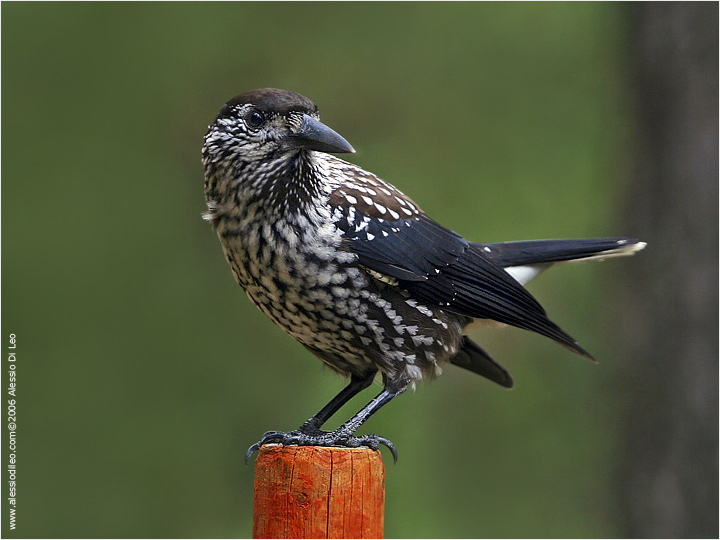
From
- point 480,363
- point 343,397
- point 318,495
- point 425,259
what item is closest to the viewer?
point 318,495

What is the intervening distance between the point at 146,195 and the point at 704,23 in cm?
432

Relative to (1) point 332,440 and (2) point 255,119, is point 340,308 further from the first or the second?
(2) point 255,119

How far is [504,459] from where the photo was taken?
6496mm

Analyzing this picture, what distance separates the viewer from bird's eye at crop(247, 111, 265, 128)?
9.09 ft

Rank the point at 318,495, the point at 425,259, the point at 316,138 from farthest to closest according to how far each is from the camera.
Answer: the point at 425,259 < the point at 316,138 < the point at 318,495

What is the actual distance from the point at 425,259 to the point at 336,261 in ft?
1.47

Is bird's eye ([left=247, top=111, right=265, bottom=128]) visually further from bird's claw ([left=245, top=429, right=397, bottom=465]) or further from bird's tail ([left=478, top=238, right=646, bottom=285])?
bird's tail ([left=478, top=238, right=646, bottom=285])

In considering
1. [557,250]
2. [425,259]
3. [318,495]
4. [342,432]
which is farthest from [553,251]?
[318,495]

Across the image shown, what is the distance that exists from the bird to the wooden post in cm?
23

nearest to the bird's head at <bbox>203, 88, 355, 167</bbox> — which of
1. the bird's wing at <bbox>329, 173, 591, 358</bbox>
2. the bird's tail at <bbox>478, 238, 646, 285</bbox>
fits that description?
the bird's wing at <bbox>329, 173, 591, 358</bbox>

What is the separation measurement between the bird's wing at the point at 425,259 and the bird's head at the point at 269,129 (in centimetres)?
32

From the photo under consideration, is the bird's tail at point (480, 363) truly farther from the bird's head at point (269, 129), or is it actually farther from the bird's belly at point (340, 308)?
the bird's head at point (269, 129)

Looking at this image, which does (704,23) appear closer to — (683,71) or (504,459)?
(683,71)

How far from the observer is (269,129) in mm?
2770
